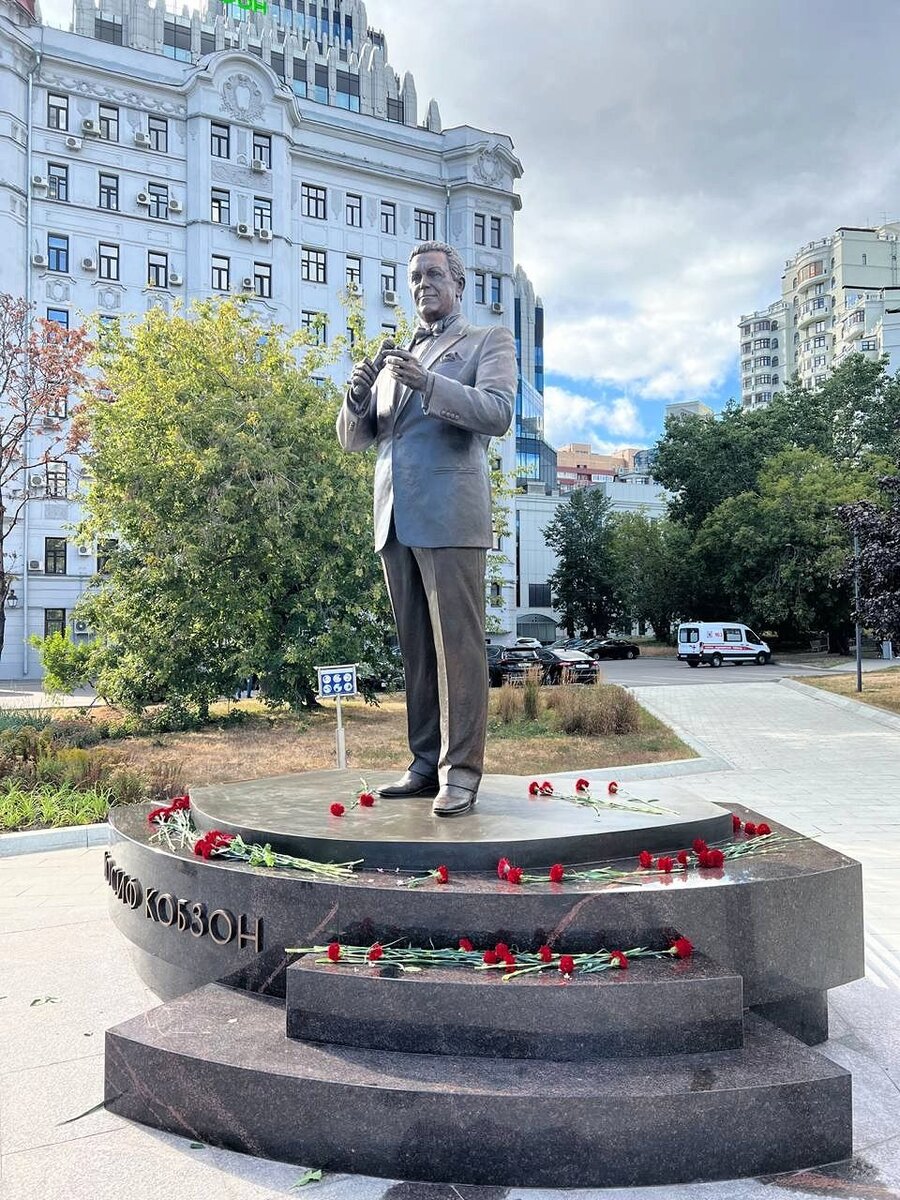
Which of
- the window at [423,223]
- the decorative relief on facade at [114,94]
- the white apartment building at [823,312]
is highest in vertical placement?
the white apartment building at [823,312]

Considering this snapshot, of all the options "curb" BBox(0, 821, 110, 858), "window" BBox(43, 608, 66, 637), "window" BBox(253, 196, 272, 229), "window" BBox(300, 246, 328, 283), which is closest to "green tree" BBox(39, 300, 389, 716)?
"curb" BBox(0, 821, 110, 858)

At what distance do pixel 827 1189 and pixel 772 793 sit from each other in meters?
7.75

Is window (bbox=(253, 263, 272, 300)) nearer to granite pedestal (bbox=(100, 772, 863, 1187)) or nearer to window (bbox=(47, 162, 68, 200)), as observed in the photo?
window (bbox=(47, 162, 68, 200))

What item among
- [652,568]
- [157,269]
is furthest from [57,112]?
[652,568]

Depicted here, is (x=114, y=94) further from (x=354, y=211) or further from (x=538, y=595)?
(x=538, y=595)

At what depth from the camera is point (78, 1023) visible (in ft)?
12.6

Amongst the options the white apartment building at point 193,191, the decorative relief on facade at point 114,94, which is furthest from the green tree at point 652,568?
the decorative relief on facade at point 114,94

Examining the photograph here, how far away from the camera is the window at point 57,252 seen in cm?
3281

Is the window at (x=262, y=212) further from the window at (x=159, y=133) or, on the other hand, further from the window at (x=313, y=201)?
the window at (x=159, y=133)

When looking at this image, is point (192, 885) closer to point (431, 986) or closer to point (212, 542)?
point (431, 986)

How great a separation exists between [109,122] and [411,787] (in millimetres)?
36064

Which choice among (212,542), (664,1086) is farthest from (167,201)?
(664,1086)

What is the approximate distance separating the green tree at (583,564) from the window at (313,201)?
26.3 meters

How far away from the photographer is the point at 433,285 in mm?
4578
